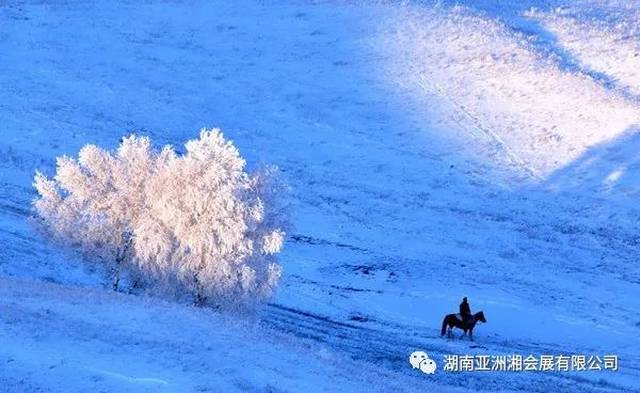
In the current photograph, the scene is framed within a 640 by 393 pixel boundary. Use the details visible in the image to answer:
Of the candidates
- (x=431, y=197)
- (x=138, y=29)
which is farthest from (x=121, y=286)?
(x=138, y=29)

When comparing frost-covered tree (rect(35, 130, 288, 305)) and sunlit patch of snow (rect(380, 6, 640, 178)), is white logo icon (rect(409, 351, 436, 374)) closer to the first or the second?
frost-covered tree (rect(35, 130, 288, 305))

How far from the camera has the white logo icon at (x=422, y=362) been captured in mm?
35438

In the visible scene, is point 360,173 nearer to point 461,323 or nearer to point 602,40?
point 461,323

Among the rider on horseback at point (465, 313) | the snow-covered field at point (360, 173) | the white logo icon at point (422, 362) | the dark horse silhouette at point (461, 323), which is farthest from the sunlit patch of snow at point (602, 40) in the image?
the white logo icon at point (422, 362)

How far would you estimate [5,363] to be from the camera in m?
23.5

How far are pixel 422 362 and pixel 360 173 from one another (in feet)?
86.7

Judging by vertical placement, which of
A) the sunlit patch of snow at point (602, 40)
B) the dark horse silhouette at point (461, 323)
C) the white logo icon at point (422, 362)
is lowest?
the white logo icon at point (422, 362)

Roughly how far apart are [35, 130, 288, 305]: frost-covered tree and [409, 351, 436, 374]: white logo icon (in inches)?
231

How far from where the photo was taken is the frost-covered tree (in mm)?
33062

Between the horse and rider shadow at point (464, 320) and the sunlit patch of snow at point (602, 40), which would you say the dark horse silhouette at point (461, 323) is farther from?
the sunlit patch of snow at point (602, 40)

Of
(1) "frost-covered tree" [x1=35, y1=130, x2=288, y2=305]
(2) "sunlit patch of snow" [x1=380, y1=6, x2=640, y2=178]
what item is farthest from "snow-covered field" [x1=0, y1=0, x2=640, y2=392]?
(1) "frost-covered tree" [x1=35, y1=130, x2=288, y2=305]

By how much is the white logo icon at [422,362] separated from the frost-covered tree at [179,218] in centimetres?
586

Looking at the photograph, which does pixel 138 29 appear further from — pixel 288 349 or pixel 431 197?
pixel 288 349

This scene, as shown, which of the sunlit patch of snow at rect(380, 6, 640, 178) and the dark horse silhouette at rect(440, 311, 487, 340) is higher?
the sunlit patch of snow at rect(380, 6, 640, 178)
